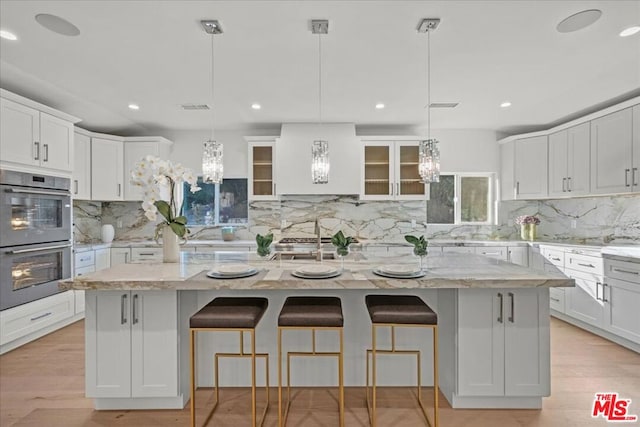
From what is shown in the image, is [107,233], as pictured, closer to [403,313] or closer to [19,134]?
[19,134]

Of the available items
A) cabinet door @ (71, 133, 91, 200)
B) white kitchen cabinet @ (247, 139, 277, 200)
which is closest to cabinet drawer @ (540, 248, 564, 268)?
white kitchen cabinet @ (247, 139, 277, 200)

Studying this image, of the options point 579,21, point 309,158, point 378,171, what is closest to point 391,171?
→ point 378,171

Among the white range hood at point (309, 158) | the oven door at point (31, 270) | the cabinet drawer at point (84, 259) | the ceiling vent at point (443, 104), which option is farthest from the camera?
the white range hood at point (309, 158)

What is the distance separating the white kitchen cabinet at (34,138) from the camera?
3.03 metres

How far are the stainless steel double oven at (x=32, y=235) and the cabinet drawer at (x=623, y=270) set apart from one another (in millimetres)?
5427

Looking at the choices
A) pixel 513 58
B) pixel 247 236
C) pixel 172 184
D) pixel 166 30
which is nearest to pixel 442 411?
pixel 172 184

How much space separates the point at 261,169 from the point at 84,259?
2369 millimetres

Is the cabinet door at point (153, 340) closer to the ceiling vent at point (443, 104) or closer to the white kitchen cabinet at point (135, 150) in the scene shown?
the white kitchen cabinet at point (135, 150)

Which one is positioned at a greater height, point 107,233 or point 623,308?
point 107,233

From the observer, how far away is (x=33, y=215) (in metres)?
3.29

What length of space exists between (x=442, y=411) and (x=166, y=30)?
3.02 metres

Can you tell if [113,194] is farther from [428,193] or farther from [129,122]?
[428,193]

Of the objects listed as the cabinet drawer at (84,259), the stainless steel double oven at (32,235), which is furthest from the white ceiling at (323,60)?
the cabinet drawer at (84,259)

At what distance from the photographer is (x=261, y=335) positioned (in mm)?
2369
